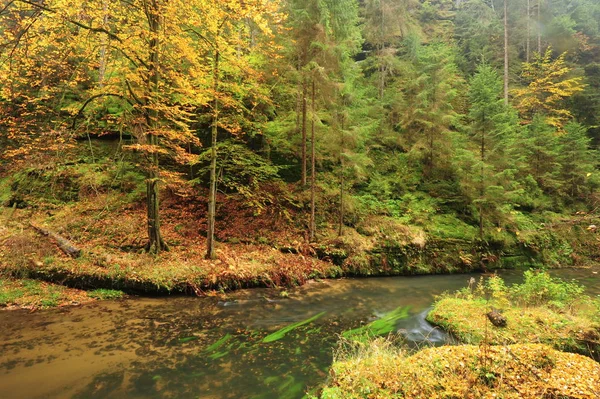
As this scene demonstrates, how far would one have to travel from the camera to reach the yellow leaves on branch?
2291 centimetres

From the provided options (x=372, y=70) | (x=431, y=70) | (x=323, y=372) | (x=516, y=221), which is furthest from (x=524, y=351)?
(x=372, y=70)

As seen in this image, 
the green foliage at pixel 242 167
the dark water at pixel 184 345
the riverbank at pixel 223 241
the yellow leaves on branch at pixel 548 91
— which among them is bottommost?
the dark water at pixel 184 345

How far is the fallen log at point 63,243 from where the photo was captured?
9573 millimetres

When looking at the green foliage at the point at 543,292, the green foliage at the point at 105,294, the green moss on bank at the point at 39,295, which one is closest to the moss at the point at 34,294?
the green moss on bank at the point at 39,295

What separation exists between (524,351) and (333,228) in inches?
386

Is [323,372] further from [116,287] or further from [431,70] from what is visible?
[431,70]

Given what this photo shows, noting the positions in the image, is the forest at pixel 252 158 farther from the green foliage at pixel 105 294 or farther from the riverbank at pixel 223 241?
the green foliage at pixel 105 294

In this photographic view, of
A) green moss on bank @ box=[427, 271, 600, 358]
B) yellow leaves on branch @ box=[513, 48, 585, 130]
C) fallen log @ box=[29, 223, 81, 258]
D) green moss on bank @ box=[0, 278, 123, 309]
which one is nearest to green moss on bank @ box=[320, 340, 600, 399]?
green moss on bank @ box=[427, 271, 600, 358]

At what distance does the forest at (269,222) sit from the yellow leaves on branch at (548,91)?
30.1 inches

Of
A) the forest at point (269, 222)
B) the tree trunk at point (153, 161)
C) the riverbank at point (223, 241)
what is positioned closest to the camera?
the forest at point (269, 222)

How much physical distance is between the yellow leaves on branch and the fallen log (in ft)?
97.1

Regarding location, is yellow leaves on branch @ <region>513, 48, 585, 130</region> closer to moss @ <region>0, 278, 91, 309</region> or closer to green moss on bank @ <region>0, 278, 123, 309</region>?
green moss on bank @ <region>0, 278, 123, 309</region>

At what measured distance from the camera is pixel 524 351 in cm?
495

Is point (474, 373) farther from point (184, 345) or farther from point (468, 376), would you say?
point (184, 345)
